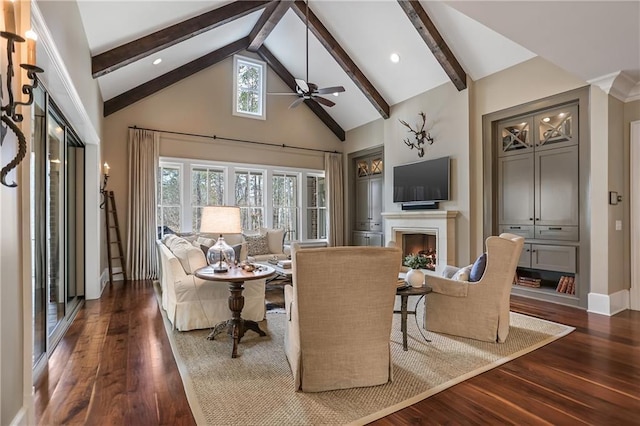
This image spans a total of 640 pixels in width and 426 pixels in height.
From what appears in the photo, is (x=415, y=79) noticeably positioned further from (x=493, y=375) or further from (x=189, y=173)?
(x=493, y=375)

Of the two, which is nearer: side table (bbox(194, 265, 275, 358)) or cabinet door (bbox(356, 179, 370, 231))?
side table (bbox(194, 265, 275, 358))

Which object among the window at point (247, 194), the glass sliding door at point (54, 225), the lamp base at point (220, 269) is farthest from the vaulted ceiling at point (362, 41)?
the lamp base at point (220, 269)

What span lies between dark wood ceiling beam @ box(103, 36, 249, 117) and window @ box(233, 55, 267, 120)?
30 centimetres

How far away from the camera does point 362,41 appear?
601cm

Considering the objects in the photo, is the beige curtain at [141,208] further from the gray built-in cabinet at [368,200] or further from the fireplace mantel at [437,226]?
the fireplace mantel at [437,226]

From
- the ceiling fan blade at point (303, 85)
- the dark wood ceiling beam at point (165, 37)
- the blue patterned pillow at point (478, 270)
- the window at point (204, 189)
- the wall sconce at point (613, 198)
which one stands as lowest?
the blue patterned pillow at point (478, 270)

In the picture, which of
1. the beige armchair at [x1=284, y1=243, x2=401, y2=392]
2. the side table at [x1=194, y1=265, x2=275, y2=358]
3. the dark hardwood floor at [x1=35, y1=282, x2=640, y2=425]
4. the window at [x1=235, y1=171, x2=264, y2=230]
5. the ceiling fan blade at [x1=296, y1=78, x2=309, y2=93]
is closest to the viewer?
the dark hardwood floor at [x1=35, y1=282, x2=640, y2=425]

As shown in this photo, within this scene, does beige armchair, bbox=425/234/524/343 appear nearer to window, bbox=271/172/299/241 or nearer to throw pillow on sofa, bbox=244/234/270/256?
throw pillow on sofa, bbox=244/234/270/256

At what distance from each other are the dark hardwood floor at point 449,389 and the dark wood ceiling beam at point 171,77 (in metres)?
4.21

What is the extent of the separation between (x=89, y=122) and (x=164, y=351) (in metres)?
2.88

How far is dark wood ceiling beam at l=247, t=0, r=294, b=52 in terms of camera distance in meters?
5.47

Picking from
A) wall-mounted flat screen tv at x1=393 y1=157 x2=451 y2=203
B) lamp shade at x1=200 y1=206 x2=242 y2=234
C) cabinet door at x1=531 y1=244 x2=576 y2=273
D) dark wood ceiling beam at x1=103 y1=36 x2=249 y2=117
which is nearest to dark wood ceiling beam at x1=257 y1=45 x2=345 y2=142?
dark wood ceiling beam at x1=103 y1=36 x2=249 y2=117

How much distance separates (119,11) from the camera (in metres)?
3.82

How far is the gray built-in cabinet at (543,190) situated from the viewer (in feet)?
14.1
